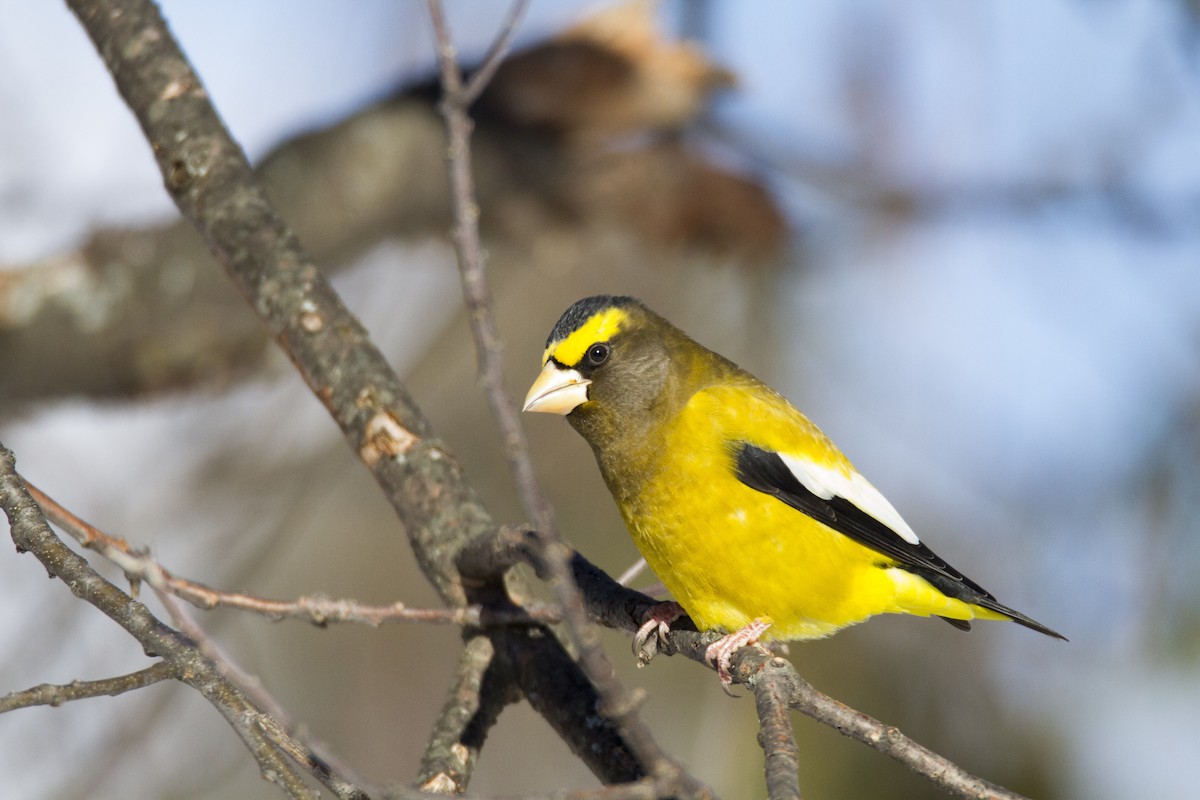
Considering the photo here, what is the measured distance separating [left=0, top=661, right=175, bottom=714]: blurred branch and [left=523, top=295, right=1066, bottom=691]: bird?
4.97ft

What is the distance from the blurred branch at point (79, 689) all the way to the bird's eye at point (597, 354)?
1.82 m

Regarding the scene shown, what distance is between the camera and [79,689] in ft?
6.23

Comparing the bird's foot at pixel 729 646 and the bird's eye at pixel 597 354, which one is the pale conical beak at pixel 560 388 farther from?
the bird's foot at pixel 729 646

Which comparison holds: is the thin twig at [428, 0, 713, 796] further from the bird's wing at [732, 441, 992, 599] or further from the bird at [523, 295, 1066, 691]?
the bird's wing at [732, 441, 992, 599]

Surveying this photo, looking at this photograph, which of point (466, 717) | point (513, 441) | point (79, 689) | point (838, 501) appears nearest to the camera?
point (513, 441)

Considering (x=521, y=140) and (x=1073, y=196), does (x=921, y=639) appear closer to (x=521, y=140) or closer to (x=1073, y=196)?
(x=1073, y=196)

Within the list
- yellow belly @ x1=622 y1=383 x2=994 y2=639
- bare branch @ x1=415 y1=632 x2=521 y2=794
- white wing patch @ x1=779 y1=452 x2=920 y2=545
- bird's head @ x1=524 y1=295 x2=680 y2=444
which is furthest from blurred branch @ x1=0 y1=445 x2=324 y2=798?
white wing patch @ x1=779 y1=452 x2=920 y2=545

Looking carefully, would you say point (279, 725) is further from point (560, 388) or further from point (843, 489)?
point (843, 489)

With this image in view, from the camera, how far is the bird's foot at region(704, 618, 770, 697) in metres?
3.03

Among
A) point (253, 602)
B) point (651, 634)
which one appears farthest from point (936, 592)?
point (253, 602)

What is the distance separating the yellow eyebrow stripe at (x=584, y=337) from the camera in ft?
11.4

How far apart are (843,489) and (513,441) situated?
2373 millimetres

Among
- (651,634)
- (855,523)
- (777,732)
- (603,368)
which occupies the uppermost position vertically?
(603,368)

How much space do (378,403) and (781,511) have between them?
4.13 feet
